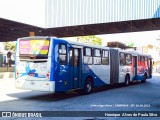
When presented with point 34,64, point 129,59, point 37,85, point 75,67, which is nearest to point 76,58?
point 75,67

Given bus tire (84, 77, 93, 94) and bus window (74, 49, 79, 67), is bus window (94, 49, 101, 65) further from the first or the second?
bus window (74, 49, 79, 67)

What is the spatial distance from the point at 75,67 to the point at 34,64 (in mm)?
2201

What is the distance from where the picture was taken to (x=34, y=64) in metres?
12.4

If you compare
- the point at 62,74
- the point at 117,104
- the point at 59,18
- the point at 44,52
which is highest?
the point at 59,18

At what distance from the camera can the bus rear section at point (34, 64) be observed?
1204 cm

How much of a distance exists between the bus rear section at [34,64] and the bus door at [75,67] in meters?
1.59

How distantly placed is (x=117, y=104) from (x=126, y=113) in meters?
1.97

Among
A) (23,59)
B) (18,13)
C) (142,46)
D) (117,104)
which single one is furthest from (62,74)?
(142,46)

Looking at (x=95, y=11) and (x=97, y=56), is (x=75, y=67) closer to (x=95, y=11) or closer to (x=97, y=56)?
(x=97, y=56)

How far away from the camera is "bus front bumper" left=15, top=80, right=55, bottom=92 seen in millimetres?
11848

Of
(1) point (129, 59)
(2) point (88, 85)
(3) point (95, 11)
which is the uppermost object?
(3) point (95, 11)

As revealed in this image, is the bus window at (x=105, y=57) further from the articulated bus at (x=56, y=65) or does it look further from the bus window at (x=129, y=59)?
the bus window at (x=129, y=59)

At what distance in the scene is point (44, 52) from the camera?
12.2 metres

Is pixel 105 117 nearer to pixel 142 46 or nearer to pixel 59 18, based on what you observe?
pixel 59 18
